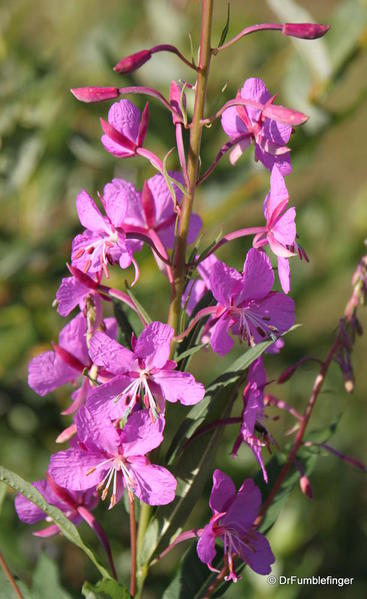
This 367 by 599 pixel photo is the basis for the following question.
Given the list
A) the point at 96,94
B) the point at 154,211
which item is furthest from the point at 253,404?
the point at 96,94

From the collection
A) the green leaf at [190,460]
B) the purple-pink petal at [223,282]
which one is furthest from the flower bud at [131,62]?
the green leaf at [190,460]

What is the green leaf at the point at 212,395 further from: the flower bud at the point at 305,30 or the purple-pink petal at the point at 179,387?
the flower bud at the point at 305,30

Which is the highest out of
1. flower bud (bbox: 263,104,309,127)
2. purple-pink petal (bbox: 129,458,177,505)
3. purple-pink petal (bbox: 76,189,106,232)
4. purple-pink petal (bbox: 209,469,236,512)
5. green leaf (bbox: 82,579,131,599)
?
flower bud (bbox: 263,104,309,127)

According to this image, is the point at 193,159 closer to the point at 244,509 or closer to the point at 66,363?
the point at 66,363

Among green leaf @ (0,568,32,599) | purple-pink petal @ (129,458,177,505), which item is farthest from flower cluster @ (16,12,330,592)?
green leaf @ (0,568,32,599)

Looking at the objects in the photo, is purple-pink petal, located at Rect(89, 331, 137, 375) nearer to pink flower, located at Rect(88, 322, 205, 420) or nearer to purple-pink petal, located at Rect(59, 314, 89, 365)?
pink flower, located at Rect(88, 322, 205, 420)

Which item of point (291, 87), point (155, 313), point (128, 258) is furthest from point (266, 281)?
point (155, 313)

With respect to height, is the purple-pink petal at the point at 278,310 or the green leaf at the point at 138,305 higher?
the green leaf at the point at 138,305
